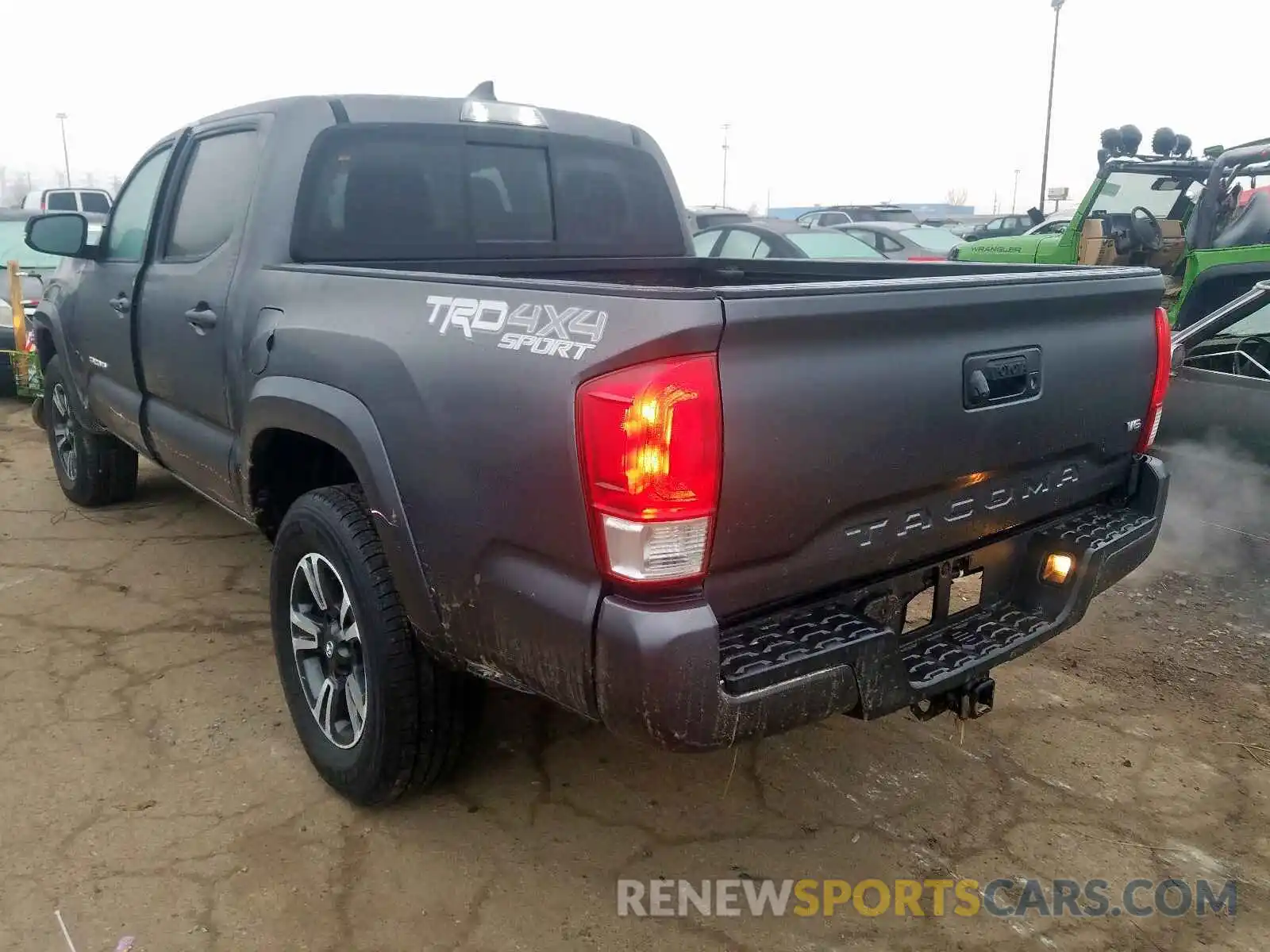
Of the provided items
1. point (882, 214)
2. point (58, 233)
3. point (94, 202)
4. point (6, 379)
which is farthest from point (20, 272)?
point (882, 214)

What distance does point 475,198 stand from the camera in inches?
143

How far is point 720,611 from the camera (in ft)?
6.88

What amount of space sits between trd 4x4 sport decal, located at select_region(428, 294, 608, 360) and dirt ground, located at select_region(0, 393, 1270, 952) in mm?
1401

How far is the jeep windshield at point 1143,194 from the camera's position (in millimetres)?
8797

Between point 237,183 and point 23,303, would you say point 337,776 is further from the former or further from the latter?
point 23,303

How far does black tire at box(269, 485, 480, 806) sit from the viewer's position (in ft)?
8.58

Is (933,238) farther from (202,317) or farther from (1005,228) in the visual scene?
(202,317)

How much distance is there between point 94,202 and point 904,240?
12.8 m

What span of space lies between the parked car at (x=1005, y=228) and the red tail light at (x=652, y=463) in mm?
16637

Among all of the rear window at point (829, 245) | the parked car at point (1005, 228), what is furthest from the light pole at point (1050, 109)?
the rear window at point (829, 245)

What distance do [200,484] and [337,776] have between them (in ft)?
4.90

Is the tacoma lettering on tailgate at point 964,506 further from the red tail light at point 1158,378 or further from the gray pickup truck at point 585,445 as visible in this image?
the red tail light at point 1158,378

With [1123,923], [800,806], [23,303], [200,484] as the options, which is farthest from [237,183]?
[23,303]

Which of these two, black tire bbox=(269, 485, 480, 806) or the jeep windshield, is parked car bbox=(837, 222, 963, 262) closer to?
the jeep windshield
